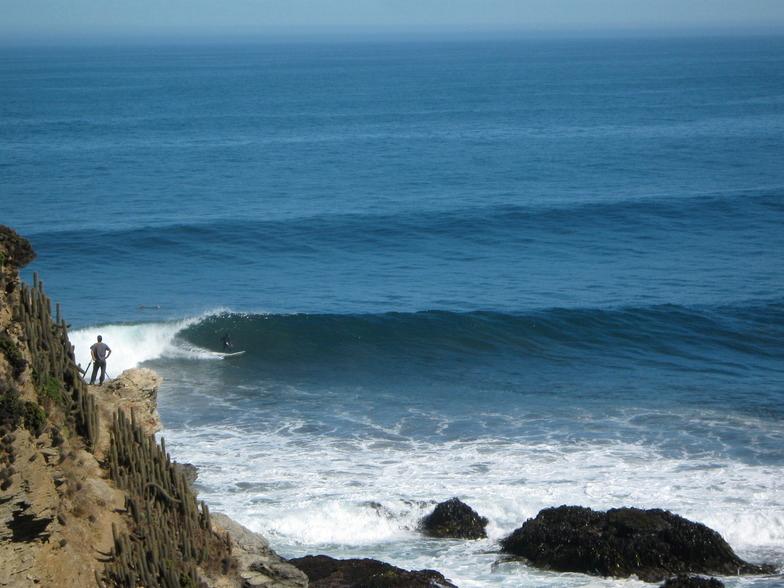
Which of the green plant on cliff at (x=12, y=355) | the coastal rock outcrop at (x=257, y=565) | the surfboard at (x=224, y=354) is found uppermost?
the green plant on cliff at (x=12, y=355)

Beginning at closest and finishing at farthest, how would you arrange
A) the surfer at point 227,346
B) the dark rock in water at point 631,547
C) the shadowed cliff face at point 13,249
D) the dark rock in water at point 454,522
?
the shadowed cliff face at point 13,249, the dark rock in water at point 631,547, the dark rock in water at point 454,522, the surfer at point 227,346

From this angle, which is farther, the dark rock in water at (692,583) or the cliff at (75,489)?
the dark rock in water at (692,583)

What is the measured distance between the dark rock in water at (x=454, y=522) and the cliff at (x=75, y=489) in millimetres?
6524

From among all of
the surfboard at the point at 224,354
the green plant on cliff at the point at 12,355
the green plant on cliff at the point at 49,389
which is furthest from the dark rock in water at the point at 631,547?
the surfboard at the point at 224,354

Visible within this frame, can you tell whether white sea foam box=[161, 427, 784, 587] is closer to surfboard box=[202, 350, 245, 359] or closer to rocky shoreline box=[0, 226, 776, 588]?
rocky shoreline box=[0, 226, 776, 588]

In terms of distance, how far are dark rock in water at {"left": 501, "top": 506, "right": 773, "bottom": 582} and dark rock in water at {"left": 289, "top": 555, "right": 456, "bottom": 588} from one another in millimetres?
2082

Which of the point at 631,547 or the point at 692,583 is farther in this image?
the point at 631,547

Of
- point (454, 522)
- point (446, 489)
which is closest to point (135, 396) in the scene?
point (454, 522)

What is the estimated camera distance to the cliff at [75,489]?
10312 millimetres

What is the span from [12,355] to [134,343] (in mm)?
23403

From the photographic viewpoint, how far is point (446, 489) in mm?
21375

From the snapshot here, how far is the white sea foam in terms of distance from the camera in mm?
18688

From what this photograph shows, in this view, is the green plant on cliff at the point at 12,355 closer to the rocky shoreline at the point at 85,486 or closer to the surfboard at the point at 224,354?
the rocky shoreline at the point at 85,486

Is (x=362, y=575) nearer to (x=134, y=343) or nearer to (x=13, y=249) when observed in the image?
(x=13, y=249)
